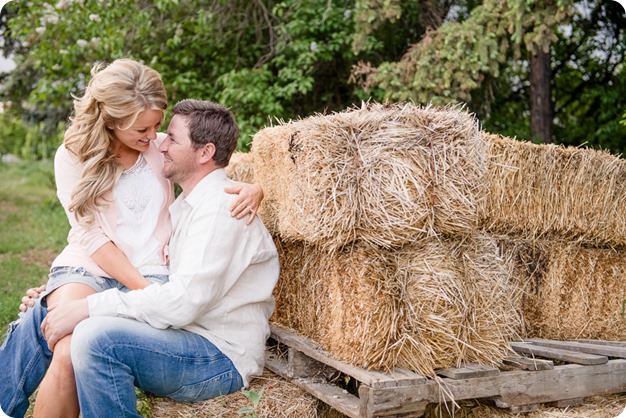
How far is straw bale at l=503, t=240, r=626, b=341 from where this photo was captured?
147 inches

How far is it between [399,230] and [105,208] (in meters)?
1.48

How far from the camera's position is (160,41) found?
332 inches

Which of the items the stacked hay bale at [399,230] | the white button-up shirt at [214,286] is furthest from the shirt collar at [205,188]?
the stacked hay bale at [399,230]

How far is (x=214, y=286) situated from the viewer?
9.11 feet

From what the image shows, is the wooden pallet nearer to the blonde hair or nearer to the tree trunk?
the blonde hair

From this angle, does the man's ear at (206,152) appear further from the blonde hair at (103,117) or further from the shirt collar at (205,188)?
the blonde hair at (103,117)

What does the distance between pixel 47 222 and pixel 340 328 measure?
997 cm

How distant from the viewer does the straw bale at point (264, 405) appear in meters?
2.82

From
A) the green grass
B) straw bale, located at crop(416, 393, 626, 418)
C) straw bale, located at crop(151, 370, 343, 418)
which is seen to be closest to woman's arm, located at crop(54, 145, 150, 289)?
straw bale, located at crop(151, 370, 343, 418)

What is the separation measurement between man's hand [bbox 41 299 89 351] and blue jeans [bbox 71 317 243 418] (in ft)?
0.31

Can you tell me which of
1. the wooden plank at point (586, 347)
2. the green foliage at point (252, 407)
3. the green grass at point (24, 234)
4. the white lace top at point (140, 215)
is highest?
the white lace top at point (140, 215)

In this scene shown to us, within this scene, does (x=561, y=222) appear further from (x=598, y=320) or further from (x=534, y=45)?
(x=534, y=45)

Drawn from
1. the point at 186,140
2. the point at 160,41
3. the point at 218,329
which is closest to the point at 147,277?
the point at 218,329

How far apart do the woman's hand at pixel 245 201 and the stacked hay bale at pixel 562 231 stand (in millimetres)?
1269
